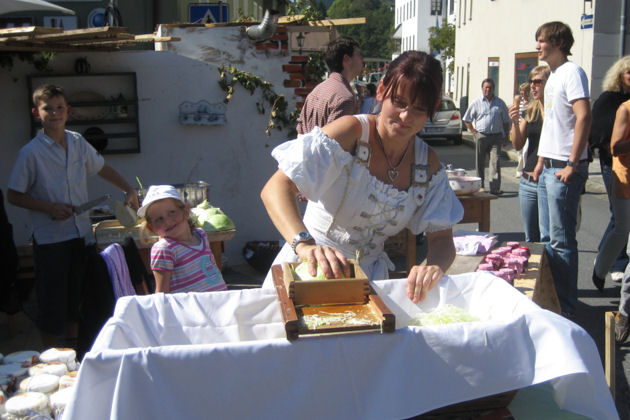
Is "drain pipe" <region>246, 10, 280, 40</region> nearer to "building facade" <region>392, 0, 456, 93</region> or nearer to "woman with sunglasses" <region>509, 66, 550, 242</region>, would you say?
"woman with sunglasses" <region>509, 66, 550, 242</region>

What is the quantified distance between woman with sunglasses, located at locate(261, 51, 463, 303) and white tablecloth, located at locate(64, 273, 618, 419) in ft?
1.33

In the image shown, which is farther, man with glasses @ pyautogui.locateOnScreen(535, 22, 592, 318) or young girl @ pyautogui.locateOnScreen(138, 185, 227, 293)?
man with glasses @ pyautogui.locateOnScreen(535, 22, 592, 318)

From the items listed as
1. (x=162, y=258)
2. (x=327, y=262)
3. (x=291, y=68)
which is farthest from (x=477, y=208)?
(x=327, y=262)

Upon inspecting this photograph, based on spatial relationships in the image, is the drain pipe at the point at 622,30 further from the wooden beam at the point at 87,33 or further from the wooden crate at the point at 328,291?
the wooden crate at the point at 328,291

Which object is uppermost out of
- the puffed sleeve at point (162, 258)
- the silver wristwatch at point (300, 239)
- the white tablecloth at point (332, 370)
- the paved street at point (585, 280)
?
the silver wristwatch at point (300, 239)

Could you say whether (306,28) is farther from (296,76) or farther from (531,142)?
(531,142)

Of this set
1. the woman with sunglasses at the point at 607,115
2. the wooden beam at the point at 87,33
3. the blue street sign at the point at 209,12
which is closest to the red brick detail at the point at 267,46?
the wooden beam at the point at 87,33

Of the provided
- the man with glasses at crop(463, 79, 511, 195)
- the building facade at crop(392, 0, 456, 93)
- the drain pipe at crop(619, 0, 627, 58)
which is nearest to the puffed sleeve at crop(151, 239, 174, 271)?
the man with glasses at crop(463, 79, 511, 195)

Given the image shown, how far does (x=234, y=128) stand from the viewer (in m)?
7.02

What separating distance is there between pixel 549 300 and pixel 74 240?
329cm

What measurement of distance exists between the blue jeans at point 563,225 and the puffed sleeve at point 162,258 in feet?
9.57

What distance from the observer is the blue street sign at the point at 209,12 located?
10323 mm

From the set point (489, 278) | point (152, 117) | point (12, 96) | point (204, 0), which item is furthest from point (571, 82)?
point (204, 0)

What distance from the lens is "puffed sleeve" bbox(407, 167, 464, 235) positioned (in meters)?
2.45
